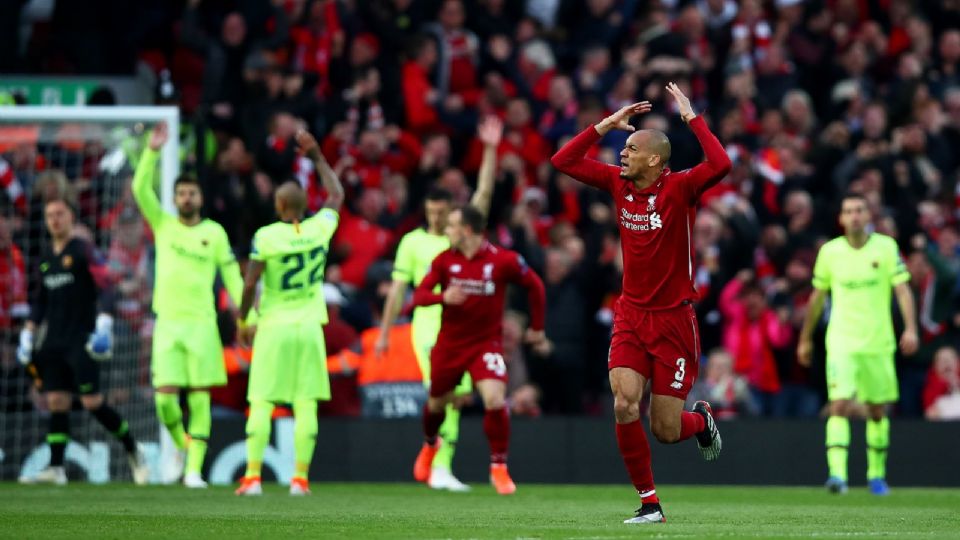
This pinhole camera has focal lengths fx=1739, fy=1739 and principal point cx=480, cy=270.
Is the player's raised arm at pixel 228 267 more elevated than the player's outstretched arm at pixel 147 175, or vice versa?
the player's outstretched arm at pixel 147 175

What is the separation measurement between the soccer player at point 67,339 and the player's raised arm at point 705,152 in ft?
21.9

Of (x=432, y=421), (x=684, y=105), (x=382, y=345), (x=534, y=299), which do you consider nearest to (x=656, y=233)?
(x=684, y=105)

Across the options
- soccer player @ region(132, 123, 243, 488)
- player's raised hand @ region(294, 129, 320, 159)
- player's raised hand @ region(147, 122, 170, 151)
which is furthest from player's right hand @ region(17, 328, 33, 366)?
player's raised hand @ region(294, 129, 320, 159)

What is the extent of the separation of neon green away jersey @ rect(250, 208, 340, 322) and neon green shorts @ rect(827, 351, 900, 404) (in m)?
4.41

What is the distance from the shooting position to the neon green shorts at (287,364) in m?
13.0

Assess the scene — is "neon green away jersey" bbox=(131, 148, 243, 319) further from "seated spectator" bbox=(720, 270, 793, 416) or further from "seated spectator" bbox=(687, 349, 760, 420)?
"seated spectator" bbox=(720, 270, 793, 416)

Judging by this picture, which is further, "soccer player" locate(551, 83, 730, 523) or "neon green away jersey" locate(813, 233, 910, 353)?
"neon green away jersey" locate(813, 233, 910, 353)

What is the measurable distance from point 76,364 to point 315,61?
6.17 m

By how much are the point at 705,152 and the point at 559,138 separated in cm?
1037

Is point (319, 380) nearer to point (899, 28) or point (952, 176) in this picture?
point (952, 176)

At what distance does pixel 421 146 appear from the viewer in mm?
19453

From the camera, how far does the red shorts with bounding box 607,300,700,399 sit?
978 centimetres

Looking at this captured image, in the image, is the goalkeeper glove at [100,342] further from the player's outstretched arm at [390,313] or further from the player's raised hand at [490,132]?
the player's raised hand at [490,132]

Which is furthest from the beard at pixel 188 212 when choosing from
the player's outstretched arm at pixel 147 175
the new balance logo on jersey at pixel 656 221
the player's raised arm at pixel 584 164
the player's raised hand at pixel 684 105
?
the player's raised hand at pixel 684 105
